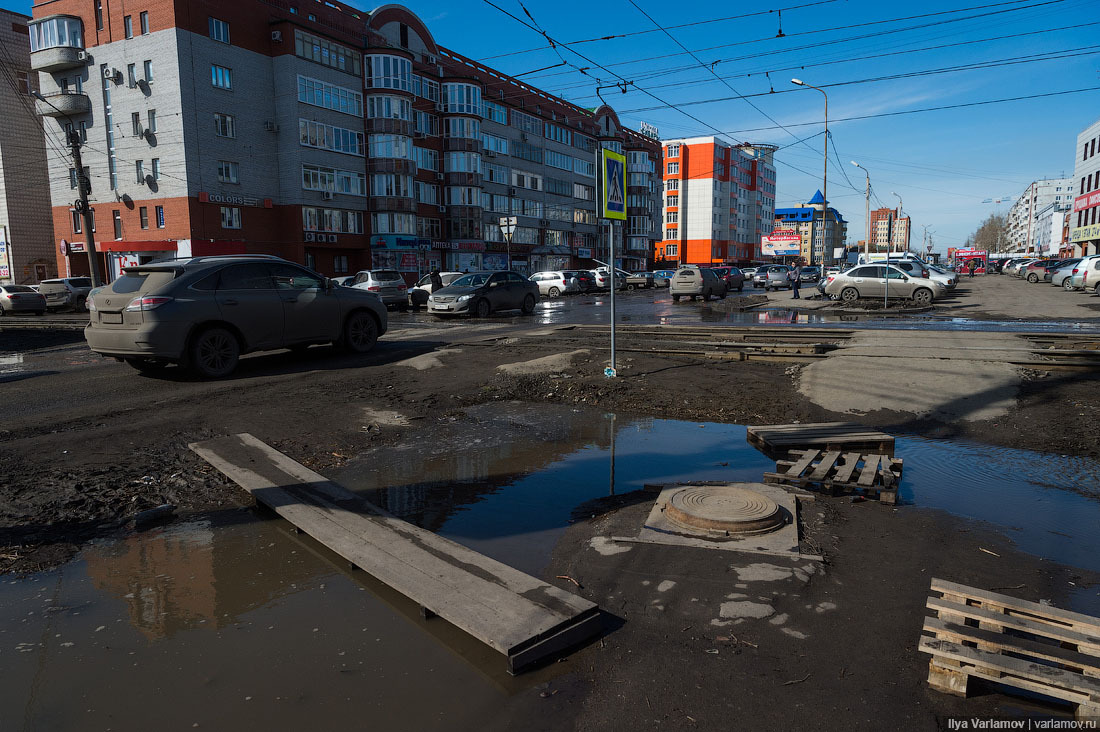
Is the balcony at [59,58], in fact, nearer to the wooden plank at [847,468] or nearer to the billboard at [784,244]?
the wooden plank at [847,468]

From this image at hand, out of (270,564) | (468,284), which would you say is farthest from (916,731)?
(468,284)

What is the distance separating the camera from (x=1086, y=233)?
60938 mm

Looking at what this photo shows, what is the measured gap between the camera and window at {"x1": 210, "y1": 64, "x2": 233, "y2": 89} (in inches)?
1526

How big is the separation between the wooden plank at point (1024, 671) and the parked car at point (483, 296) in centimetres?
1971

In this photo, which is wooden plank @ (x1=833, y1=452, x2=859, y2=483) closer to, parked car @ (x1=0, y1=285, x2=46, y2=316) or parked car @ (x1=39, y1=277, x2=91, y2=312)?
parked car @ (x1=0, y1=285, x2=46, y2=316)

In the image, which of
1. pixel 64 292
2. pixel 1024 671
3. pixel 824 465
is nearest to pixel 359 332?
pixel 824 465

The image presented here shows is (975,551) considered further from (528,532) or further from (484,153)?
(484,153)

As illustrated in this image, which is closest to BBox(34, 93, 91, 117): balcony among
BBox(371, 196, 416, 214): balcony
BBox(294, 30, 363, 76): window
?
BBox(294, 30, 363, 76): window

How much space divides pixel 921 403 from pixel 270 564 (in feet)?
23.4

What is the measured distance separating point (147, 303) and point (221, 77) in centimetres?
3734

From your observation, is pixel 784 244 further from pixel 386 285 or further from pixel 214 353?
pixel 214 353

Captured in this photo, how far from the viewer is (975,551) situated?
13.3 ft

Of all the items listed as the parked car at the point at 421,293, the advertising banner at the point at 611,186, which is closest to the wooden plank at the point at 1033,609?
the advertising banner at the point at 611,186

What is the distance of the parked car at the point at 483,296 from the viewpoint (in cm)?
2192
